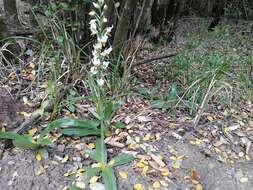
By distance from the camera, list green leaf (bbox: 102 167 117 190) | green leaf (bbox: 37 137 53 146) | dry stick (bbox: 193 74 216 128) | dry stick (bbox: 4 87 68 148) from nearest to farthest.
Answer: green leaf (bbox: 102 167 117 190) → green leaf (bbox: 37 137 53 146) → dry stick (bbox: 4 87 68 148) → dry stick (bbox: 193 74 216 128)

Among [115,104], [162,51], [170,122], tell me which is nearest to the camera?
[115,104]

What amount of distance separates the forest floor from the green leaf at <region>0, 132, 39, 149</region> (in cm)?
6

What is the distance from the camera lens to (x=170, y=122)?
119 inches

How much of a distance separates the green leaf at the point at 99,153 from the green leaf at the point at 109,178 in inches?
3.0

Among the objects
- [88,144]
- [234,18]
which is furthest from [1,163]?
[234,18]

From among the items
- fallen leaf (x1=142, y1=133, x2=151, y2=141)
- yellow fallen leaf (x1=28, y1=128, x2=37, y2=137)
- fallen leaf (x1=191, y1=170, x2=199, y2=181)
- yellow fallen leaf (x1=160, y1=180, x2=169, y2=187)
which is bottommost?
fallen leaf (x1=191, y1=170, x2=199, y2=181)

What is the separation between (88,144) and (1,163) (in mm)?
562

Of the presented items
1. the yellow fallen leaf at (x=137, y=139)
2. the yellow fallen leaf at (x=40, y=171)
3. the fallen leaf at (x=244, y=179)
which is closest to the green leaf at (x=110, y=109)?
the yellow fallen leaf at (x=137, y=139)

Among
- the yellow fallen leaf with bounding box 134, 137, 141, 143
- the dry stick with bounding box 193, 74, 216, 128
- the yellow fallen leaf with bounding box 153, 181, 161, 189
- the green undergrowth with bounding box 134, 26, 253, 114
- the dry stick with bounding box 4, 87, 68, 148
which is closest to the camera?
the yellow fallen leaf with bounding box 153, 181, 161, 189

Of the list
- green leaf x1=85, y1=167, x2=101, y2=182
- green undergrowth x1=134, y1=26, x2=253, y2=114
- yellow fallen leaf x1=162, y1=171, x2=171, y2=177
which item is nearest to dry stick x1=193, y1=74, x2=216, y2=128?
green undergrowth x1=134, y1=26, x2=253, y2=114

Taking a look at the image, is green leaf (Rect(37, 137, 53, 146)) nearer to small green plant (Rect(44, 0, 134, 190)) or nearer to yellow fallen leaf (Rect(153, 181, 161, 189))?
small green plant (Rect(44, 0, 134, 190))

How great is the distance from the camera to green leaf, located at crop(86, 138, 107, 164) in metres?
2.43

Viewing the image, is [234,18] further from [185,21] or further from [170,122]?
[170,122]

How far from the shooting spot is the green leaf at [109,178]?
227 centimetres
